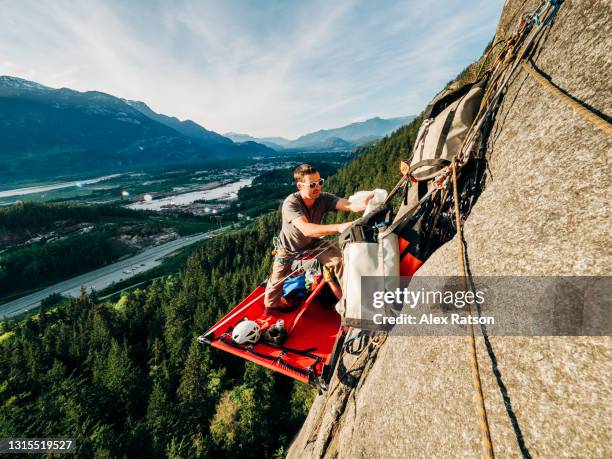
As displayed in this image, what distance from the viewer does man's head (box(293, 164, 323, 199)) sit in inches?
204

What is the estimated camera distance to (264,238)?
5606 cm

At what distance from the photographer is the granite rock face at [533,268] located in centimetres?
168

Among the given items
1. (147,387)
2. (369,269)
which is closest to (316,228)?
(369,269)

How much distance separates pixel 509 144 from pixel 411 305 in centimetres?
199

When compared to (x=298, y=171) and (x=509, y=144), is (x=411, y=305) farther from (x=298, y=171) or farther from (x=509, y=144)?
(x=298, y=171)

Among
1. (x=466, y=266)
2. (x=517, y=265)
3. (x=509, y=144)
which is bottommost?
(x=466, y=266)

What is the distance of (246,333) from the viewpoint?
20.7 feet

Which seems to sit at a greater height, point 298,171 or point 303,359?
point 298,171

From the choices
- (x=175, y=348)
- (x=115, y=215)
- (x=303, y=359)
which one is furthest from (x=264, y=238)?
(x=115, y=215)

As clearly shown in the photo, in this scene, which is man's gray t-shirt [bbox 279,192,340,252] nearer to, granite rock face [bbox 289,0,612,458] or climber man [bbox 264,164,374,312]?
climber man [bbox 264,164,374,312]

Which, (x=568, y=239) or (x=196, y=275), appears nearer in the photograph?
(x=568, y=239)

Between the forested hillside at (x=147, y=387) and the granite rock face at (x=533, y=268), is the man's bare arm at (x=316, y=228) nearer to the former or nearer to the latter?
the granite rock face at (x=533, y=268)

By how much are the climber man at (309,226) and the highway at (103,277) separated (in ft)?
256

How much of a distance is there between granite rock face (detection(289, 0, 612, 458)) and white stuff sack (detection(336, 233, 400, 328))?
1.42ft
